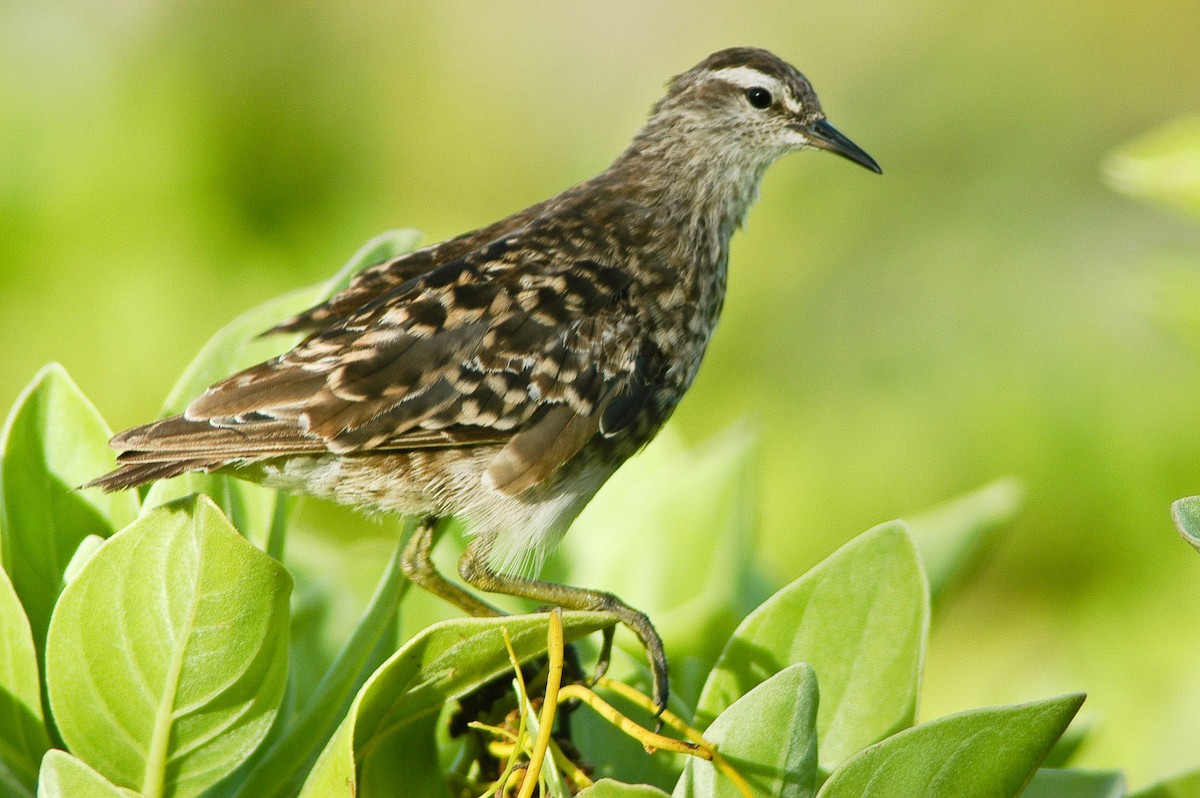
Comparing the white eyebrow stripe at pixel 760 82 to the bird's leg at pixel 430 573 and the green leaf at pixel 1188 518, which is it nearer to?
the bird's leg at pixel 430 573

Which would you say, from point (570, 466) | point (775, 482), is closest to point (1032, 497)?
point (775, 482)

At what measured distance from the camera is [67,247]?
418cm

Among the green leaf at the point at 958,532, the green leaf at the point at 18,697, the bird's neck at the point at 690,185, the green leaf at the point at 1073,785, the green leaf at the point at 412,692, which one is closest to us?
the green leaf at the point at 412,692

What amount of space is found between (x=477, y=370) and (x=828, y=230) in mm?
3295

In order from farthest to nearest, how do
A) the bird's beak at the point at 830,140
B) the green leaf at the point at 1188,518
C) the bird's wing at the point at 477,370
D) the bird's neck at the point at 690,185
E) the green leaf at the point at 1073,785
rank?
the bird's beak at the point at 830,140, the bird's neck at the point at 690,185, the bird's wing at the point at 477,370, the green leaf at the point at 1073,785, the green leaf at the point at 1188,518

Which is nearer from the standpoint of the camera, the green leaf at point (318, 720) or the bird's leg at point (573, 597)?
the green leaf at point (318, 720)

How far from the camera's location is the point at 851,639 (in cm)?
189

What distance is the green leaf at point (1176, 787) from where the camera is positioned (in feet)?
6.93

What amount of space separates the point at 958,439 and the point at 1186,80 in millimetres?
2747

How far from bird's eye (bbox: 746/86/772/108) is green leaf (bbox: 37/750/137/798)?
2.19 m

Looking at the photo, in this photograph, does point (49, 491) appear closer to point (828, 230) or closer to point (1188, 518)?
point (1188, 518)

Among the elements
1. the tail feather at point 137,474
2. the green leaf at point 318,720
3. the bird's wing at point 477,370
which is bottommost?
the green leaf at point 318,720

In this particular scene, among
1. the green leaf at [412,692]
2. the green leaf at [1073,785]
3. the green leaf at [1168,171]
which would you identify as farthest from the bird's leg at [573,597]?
the green leaf at [1168,171]

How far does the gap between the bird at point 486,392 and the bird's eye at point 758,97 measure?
0.55 m
